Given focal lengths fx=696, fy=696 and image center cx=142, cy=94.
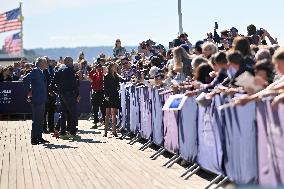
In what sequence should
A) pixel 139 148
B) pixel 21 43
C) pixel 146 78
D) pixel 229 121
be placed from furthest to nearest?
pixel 21 43, pixel 146 78, pixel 139 148, pixel 229 121

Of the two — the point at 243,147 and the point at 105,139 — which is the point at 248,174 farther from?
the point at 105,139

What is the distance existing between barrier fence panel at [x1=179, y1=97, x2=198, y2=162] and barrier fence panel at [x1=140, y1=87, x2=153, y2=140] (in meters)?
3.46

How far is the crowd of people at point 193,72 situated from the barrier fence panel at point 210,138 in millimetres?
241

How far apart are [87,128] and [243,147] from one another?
14899mm

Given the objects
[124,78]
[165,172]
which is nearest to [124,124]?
[124,78]

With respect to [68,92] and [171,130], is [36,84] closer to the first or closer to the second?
[68,92]

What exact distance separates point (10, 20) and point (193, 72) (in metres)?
36.3

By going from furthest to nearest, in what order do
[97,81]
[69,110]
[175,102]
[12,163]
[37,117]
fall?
[97,81] → [69,110] → [37,117] → [12,163] → [175,102]

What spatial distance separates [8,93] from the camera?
2917 cm

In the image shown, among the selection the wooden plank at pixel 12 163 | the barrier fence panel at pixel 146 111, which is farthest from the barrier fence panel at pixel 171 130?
the wooden plank at pixel 12 163

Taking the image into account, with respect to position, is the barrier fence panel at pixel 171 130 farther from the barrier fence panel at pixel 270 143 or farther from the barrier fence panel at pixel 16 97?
the barrier fence panel at pixel 16 97

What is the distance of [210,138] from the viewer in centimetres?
1049

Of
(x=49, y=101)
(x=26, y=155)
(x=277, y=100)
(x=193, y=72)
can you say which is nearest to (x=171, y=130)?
(x=193, y=72)

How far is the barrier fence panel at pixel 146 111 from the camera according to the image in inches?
631
